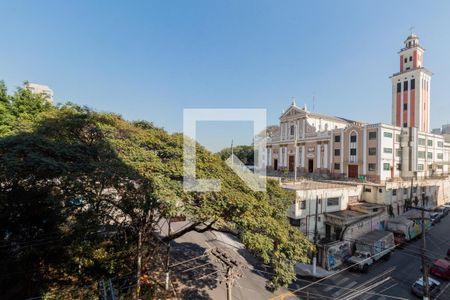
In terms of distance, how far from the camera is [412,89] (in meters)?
30.9

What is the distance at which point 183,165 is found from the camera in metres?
7.32

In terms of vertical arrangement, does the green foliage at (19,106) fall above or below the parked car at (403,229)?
above

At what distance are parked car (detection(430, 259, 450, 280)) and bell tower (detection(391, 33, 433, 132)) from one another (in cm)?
2352

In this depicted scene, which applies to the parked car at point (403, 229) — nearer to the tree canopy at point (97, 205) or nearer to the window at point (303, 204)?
the window at point (303, 204)

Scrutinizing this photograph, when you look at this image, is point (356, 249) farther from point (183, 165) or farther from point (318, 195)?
point (183, 165)

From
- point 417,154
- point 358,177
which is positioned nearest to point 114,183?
point 358,177

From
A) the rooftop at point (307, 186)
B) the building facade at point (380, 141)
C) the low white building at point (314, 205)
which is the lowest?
the low white building at point (314, 205)

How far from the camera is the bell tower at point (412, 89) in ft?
98.8

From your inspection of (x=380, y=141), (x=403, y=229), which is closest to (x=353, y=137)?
(x=380, y=141)

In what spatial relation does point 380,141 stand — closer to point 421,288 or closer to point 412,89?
point 412,89

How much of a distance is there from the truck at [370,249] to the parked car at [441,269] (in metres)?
2.08

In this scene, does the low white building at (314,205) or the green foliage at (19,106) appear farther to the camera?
the low white building at (314,205)

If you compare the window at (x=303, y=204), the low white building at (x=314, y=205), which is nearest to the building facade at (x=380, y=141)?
the low white building at (x=314, y=205)

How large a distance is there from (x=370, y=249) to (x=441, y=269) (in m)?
3.32
